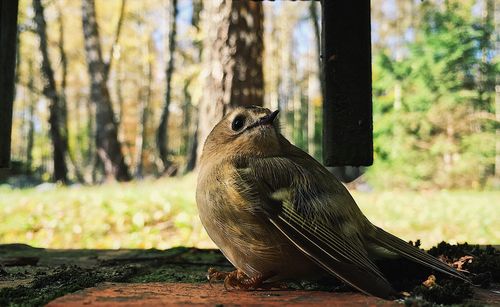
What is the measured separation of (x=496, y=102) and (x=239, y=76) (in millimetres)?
16573

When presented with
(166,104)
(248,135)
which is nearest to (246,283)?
(248,135)

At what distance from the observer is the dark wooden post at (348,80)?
9.26 ft

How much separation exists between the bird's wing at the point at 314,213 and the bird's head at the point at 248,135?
0.42ft

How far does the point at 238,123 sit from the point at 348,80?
2.20ft

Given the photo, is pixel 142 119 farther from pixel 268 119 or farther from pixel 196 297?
pixel 196 297

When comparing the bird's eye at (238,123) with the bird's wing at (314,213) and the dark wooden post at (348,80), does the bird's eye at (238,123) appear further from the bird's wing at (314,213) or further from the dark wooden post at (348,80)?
the dark wooden post at (348,80)

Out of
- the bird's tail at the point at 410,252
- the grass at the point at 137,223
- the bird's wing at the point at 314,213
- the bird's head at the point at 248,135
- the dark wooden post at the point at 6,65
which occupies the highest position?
the dark wooden post at the point at 6,65

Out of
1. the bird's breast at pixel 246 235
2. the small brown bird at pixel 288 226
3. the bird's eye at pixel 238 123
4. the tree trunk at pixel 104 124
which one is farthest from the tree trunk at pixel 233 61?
the tree trunk at pixel 104 124

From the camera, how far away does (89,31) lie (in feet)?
55.8

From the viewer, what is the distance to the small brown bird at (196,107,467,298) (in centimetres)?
194

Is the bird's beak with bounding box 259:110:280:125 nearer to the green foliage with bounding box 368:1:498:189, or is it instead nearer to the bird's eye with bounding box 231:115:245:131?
the bird's eye with bounding box 231:115:245:131

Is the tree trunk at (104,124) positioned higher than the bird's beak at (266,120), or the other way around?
the tree trunk at (104,124)

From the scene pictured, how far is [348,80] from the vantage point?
2828mm

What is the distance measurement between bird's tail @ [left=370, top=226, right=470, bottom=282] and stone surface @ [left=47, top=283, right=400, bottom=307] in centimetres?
34
